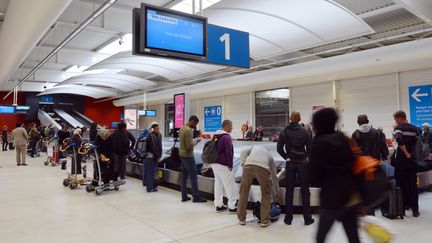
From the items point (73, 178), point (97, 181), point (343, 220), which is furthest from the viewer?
point (73, 178)

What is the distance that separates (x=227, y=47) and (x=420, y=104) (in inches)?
399

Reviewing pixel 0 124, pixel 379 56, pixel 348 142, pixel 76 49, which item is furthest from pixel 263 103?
pixel 0 124

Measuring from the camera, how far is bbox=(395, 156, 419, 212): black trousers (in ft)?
15.5

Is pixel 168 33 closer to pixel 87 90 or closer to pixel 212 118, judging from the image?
pixel 212 118

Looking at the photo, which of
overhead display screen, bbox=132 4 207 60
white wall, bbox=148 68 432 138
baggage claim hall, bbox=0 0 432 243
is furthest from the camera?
white wall, bbox=148 68 432 138

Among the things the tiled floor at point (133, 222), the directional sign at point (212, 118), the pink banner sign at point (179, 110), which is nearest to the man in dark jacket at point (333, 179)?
the tiled floor at point (133, 222)

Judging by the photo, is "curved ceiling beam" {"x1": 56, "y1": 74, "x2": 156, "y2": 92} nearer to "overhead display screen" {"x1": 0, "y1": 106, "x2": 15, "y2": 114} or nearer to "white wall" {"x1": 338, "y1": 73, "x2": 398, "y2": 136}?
"overhead display screen" {"x1": 0, "y1": 106, "x2": 15, "y2": 114}

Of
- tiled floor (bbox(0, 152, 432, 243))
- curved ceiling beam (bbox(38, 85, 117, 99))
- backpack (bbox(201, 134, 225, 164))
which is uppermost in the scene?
curved ceiling beam (bbox(38, 85, 117, 99))

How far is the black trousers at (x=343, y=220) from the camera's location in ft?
7.52

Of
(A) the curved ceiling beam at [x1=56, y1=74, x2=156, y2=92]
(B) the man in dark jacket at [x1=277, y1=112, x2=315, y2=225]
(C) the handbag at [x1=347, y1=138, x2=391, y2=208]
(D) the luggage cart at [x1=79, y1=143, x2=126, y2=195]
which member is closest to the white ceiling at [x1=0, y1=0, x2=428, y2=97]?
(D) the luggage cart at [x1=79, y1=143, x2=126, y2=195]

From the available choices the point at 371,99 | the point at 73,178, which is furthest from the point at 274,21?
the point at 371,99

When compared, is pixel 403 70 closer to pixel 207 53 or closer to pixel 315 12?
pixel 315 12

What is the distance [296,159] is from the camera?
14.2 feet

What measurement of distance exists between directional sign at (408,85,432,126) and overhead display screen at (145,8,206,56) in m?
10.7
